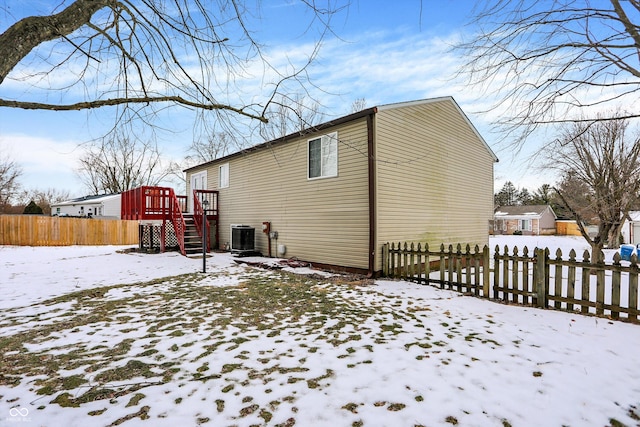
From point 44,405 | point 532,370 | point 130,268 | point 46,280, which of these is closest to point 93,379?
point 44,405

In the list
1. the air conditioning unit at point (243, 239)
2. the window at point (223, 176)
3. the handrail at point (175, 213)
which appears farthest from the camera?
the window at point (223, 176)

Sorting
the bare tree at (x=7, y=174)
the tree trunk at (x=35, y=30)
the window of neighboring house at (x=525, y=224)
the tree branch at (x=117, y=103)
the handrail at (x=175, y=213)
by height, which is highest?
the bare tree at (x=7, y=174)

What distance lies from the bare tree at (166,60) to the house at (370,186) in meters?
3.61

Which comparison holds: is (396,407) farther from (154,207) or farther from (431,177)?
(154,207)

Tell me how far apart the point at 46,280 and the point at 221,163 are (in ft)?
26.7

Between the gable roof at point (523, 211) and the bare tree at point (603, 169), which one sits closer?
the bare tree at point (603, 169)

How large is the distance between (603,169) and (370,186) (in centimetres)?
1069

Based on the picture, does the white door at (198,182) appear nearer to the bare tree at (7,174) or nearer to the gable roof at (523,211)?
the bare tree at (7,174)

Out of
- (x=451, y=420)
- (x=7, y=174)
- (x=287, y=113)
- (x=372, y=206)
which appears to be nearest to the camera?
(x=451, y=420)

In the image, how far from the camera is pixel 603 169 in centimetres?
1185

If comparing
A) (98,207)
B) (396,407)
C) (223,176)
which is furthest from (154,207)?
(98,207)

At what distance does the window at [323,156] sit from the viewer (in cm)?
884

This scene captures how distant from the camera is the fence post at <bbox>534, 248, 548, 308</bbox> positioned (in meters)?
5.28

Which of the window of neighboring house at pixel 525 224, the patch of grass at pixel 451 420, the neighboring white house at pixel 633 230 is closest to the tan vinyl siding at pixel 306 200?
the patch of grass at pixel 451 420
